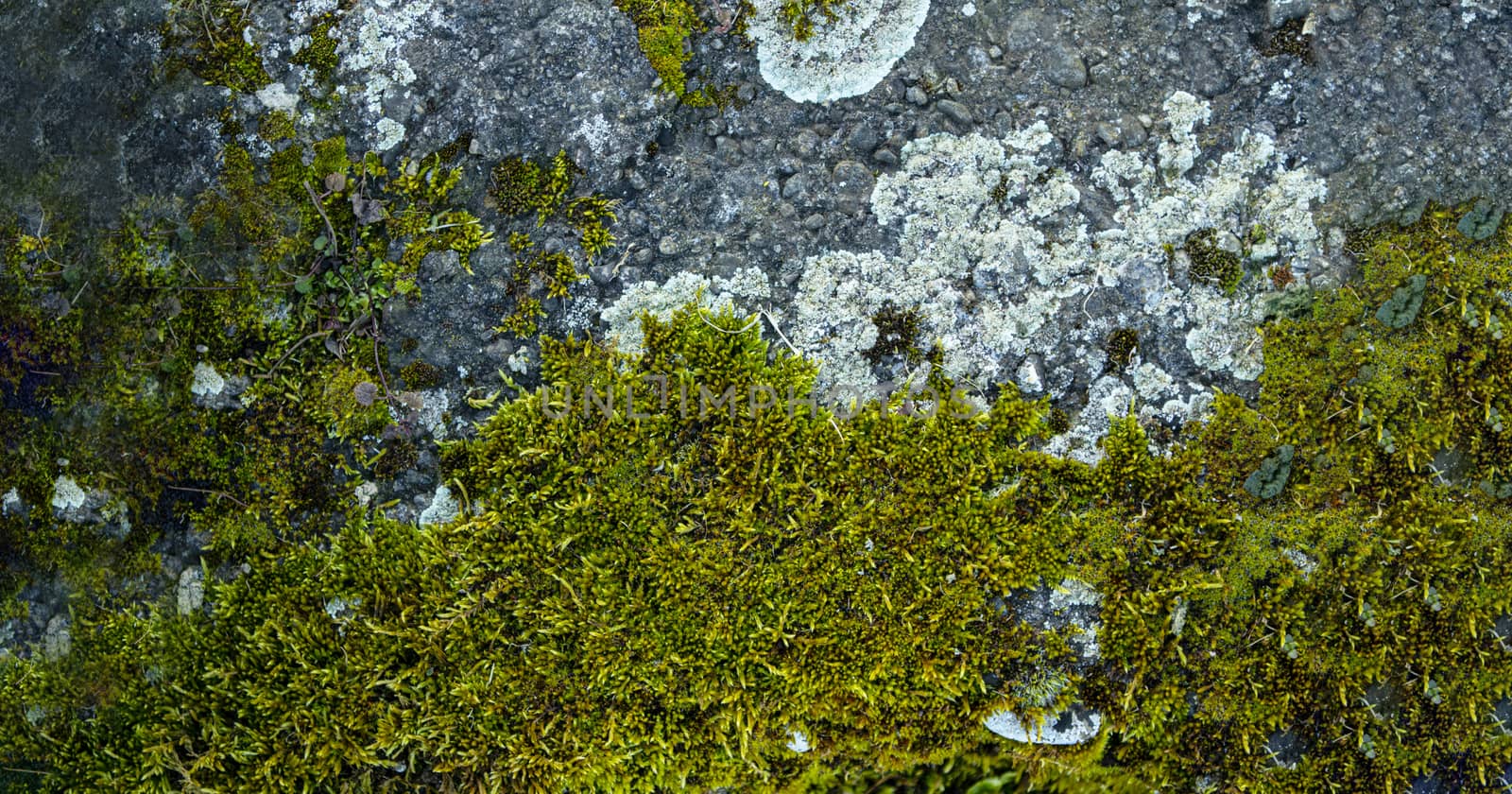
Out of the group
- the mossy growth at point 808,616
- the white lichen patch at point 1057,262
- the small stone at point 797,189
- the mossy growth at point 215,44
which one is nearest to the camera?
the mossy growth at point 808,616

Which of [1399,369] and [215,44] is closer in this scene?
[1399,369]

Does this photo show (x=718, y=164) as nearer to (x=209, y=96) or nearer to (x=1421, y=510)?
(x=209, y=96)

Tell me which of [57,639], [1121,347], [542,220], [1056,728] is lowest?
[1056,728]

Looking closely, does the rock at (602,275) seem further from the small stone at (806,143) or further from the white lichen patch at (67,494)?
the white lichen patch at (67,494)

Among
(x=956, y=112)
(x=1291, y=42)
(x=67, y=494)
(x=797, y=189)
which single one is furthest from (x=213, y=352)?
(x=1291, y=42)

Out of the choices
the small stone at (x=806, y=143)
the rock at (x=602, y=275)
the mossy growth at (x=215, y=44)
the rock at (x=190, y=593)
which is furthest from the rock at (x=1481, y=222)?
the rock at (x=190, y=593)

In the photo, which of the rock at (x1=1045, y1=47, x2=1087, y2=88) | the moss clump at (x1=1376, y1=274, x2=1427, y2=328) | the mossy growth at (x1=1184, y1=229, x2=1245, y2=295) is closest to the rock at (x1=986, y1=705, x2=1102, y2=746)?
the mossy growth at (x1=1184, y1=229, x2=1245, y2=295)

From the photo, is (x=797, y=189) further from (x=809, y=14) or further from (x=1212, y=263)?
(x=1212, y=263)

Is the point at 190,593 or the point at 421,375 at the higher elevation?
the point at 421,375
